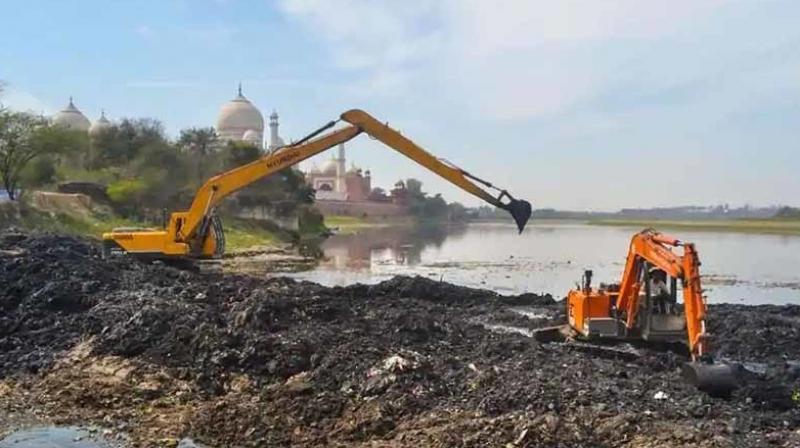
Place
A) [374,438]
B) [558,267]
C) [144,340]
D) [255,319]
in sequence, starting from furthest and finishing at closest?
[558,267], [255,319], [144,340], [374,438]

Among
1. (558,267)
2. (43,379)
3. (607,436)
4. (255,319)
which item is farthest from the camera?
(558,267)

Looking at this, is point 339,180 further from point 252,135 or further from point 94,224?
point 94,224

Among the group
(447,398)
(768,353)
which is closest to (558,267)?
(768,353)

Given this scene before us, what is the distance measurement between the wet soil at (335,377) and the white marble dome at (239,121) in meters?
86.8

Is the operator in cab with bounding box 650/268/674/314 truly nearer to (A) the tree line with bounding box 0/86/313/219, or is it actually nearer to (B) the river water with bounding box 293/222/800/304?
(B) the river water with bounding box 293/222/800/304

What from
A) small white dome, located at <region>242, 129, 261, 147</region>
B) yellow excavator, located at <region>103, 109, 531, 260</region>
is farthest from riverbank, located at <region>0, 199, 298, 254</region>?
small white dome, located at <region>242, 129, 261, 147</region>

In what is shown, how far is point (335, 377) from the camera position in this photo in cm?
1000

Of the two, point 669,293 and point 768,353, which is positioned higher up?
point 669,293

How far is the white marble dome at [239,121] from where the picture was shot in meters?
101

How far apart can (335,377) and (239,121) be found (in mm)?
94865

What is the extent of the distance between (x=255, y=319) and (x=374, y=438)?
4.82 metres

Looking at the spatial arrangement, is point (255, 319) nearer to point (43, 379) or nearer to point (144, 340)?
point (144, 340)

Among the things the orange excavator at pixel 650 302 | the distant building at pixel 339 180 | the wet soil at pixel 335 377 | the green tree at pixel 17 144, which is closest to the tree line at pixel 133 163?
the green tree at pixel 17 144

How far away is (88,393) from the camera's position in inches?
403
